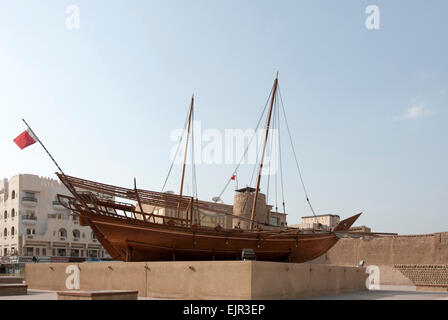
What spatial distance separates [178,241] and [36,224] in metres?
37.5

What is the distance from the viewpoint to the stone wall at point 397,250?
1095 inches

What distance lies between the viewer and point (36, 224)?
5091cm

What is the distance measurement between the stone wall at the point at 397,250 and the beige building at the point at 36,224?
32.3m

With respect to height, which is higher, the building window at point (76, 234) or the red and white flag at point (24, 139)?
the red and white flag at point (24, 139)

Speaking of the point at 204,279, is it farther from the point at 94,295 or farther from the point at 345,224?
the point at 345,224

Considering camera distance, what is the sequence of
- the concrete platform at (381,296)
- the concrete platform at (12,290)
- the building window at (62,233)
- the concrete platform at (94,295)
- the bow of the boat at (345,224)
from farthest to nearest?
the building window at (62,233) < the bow of the boat at (345,224) < the concrete platform at (12,290) < the concrete platform at (381,296) < the concrete platform at (94,295)


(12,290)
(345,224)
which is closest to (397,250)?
(345,224)

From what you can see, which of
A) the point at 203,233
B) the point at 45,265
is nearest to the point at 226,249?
the point at 203,233

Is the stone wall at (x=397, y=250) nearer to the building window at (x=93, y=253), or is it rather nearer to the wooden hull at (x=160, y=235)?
the wooden hull at (x=160, y=235)

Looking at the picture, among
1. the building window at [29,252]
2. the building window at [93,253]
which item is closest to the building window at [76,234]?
the building window at [93,253]

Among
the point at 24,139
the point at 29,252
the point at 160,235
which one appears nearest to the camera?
the point at 160,235

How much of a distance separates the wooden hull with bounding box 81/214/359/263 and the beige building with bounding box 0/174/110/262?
3351 cm

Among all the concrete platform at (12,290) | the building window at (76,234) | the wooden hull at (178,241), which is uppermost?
the wooden hull at (178,241)
